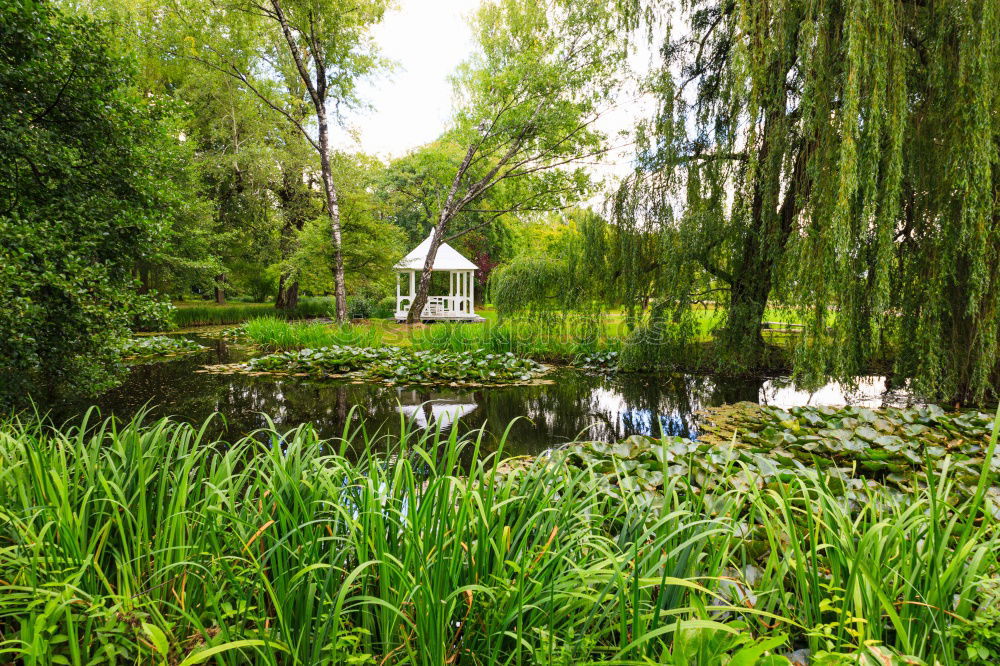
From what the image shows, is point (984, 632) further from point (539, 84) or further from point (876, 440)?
point (539, 84)

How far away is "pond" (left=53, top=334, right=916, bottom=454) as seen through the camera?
5234 mm

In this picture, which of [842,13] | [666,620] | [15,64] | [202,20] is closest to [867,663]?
[666,620]

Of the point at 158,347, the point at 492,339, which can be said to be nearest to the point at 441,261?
the point at 492,339

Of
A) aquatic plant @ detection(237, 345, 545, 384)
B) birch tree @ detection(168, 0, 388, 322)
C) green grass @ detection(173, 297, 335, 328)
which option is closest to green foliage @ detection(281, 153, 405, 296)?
green grass @ detection(173, 297, 335, 328)

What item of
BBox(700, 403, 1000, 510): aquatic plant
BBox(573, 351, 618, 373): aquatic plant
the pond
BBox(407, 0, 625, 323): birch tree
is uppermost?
BBox(407, 0, 625, 323): birch tree

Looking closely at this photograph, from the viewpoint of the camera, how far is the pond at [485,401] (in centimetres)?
523

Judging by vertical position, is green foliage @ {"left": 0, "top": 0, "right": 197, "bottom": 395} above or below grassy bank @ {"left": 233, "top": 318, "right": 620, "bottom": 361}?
above

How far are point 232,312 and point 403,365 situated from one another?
40.4 feet

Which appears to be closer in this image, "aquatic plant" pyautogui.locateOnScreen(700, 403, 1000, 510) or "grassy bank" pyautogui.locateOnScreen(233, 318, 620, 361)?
"aquatic plant" pyautogui.locateOnScreen(700, 403, 1000, 510)

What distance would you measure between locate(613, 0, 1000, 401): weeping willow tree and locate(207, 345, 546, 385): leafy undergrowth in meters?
4.08

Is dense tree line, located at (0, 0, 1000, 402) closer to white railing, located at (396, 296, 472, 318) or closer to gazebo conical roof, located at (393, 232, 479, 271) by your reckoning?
gazebo conical roof, located at (393, 232, 479, 271)

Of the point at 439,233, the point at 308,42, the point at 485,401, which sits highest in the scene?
the point at 308,42

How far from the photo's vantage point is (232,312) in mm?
17859

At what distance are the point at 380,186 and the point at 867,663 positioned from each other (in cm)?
2860
